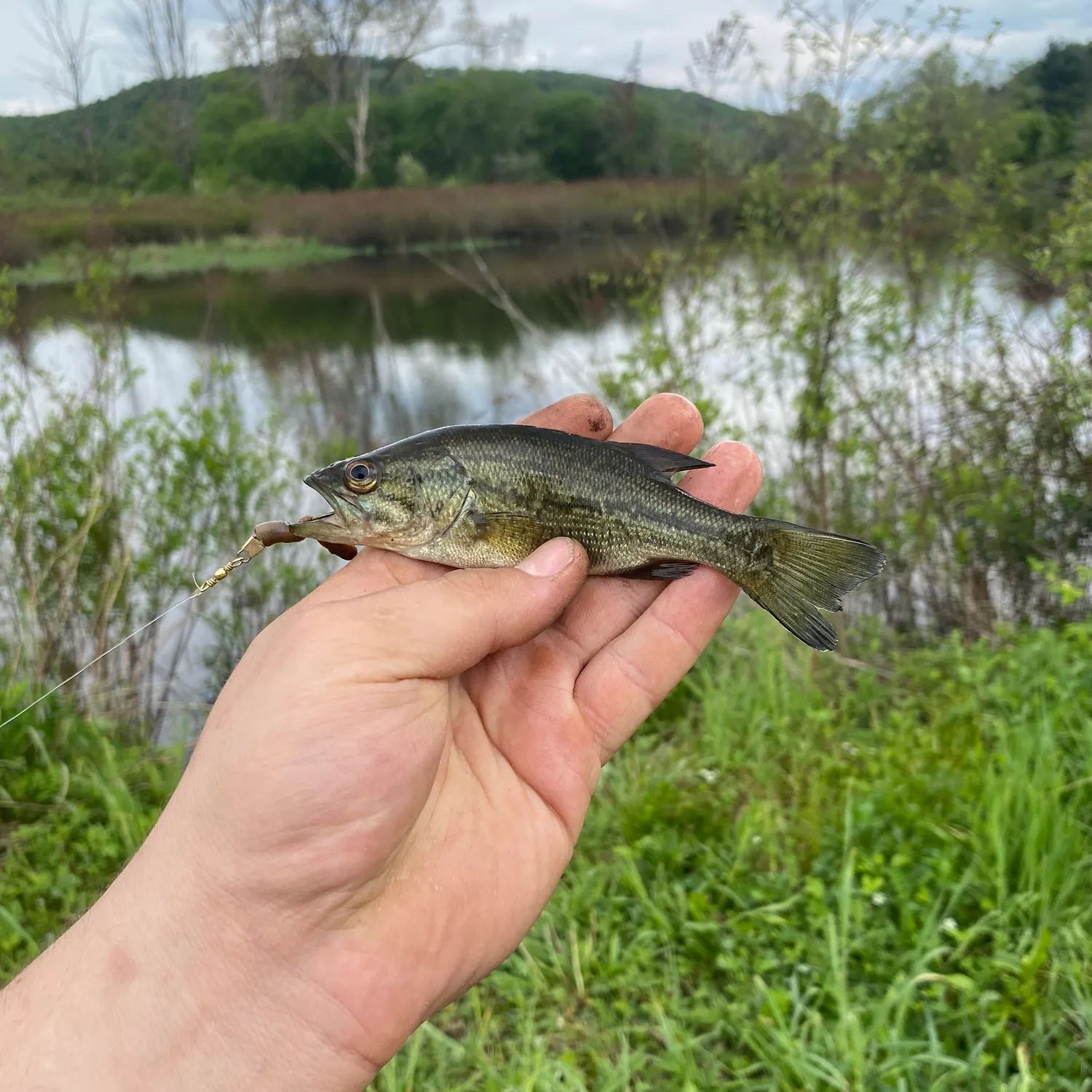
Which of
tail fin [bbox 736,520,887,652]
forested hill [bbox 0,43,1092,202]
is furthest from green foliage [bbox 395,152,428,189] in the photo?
tail fin [bbox 736,520,887,652]

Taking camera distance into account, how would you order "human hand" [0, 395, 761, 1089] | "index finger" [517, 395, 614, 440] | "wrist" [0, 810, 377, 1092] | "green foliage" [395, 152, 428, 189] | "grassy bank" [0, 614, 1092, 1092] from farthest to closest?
"green foliage" [395, 152, 428, 189]
"index finger" [517, 395, 614, 440]
"grassy bank" [0, 614, 1092, 1092]
"human hand" [0, 395, 761, 1089]
"wrist" [0, 810, 377, 1092]

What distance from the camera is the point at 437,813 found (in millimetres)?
2510

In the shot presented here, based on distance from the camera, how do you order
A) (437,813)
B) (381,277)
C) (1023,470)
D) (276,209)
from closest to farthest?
(437,813) → (1023,470) → (381,277) → (276,209)

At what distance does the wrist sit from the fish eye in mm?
1134

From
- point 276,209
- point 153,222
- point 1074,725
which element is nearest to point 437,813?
point 1074,725

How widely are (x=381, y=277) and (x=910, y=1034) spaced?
892 inches

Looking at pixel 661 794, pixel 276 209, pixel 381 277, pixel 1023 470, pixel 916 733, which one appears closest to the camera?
pixel 661 794

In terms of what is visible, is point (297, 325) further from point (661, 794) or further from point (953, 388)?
point (661, 794)

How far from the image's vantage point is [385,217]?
23.5 meters

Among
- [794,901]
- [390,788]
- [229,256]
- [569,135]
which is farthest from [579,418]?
[569,135]

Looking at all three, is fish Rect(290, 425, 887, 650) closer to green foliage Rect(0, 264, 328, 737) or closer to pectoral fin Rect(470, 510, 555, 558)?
pectoral fin Rect(470, 510, 555, 558)

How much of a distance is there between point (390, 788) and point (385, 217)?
23.9 meters

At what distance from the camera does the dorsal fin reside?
2.97m

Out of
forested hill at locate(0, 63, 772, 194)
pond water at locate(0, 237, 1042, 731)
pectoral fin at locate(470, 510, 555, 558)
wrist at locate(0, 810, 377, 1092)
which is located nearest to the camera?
wrist at locate(0, 810, 377, 1092)
